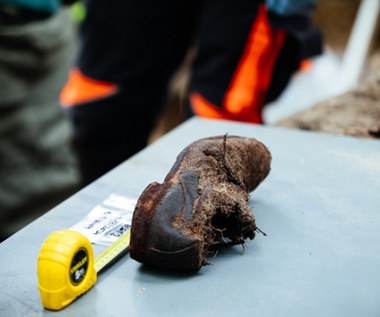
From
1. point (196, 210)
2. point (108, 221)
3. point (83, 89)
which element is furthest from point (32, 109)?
point (196, 210)

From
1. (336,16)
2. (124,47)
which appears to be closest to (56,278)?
(124,47)

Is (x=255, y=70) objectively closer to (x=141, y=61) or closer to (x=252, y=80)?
(x=252, y=80)

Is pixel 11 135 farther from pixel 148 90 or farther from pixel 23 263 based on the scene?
pixel 23 263

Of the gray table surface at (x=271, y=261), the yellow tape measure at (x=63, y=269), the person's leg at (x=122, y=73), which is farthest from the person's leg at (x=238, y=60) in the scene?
the yellow tape measure at (x=63, y=269)

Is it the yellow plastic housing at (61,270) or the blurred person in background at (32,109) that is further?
the blurred person in background at (32,109)

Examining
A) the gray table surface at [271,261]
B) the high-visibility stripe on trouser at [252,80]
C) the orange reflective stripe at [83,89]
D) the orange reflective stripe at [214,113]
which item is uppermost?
the gray table surface at [271,261]

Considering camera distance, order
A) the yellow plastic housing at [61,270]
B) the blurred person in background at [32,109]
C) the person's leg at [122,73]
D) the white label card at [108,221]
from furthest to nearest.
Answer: the person's leg at [122,73]
the blurred person in background at [32,109]
the white label card at [108,221]
the yellow plastic housing at [61,270]

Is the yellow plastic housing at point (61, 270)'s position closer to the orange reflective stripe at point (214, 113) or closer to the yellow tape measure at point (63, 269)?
the yellow tape measure at point (63, 269)
